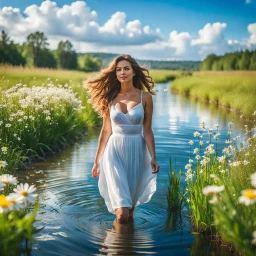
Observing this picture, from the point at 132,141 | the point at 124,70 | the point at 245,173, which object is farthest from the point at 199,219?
the point at 124,70

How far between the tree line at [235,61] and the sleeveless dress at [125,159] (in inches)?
2200

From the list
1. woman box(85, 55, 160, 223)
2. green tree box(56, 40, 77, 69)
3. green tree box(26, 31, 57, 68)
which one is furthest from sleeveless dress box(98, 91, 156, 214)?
green tree box(56, 40, 77, 69)

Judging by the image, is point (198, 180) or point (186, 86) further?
point (186, 86)

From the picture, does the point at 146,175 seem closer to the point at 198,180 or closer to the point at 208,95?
the point at 198,180

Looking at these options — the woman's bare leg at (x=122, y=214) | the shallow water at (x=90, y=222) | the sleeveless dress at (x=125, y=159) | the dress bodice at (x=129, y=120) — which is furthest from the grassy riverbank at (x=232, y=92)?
the woman's bare leg at (x=122, y=214)

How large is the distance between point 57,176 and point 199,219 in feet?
12.9

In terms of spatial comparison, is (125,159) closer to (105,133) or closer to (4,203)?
(105,133)

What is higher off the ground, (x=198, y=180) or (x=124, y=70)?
(x=124, y=70)

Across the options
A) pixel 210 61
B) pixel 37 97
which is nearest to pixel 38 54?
pixel 210 61

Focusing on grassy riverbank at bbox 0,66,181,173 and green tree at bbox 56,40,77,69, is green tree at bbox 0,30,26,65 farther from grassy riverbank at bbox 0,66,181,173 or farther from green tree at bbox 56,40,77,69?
grassy riverbank at bbox 0,66,181,173

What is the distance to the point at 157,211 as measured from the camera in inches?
260

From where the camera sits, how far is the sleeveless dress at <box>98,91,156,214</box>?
5602mm

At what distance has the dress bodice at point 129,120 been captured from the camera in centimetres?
562

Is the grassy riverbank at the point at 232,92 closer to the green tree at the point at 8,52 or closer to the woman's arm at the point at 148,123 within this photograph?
the woman's arm at the point at 148,123
